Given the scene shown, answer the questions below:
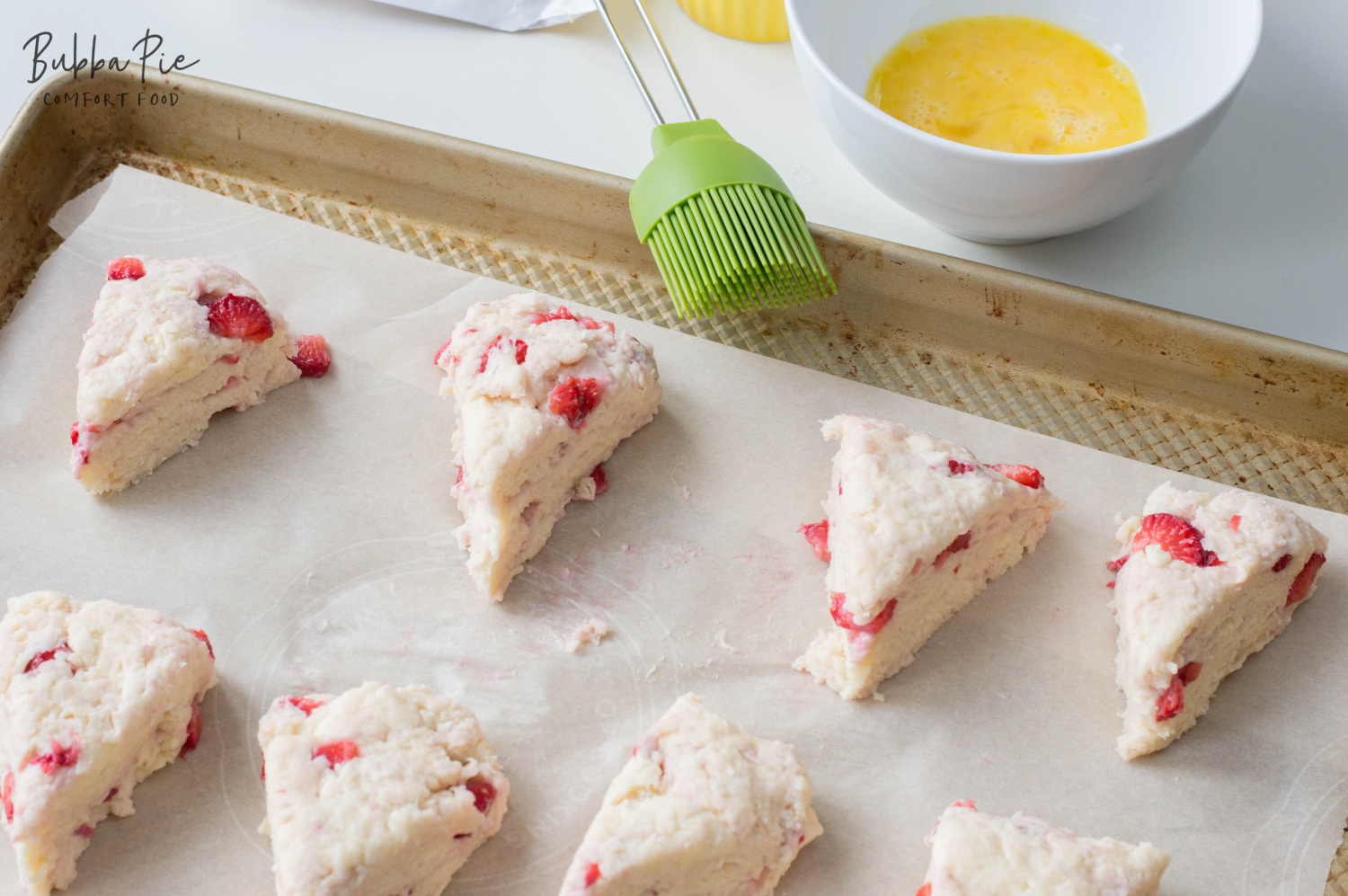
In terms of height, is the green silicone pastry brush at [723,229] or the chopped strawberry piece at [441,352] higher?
the green silicone pastry brush at [723,229]

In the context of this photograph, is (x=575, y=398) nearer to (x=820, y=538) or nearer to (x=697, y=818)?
(x=820, y=538)

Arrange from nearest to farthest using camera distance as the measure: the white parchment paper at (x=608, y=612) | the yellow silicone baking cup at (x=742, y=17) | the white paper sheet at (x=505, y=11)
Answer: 1. the white parchment paper at (x=608, y=612)
2. the yellow silicone baking cup at (x=742, y=17)
3. the white paper sheet at (x=505, y=11)

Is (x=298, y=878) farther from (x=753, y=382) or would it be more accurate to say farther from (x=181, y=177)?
(x=181, y=177)

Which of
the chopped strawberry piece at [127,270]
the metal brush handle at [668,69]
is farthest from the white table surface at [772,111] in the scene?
the chopped strawberry piece at [127,270]

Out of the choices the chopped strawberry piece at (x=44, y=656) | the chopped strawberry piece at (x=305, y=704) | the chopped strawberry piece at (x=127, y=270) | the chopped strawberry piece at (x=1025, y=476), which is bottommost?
the chopped strawberry piece at (x=305, y=704)

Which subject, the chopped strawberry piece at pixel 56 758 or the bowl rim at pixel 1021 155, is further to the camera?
the bowl rim at pixel 1021 155

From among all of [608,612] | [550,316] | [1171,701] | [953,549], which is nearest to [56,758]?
[608,612]

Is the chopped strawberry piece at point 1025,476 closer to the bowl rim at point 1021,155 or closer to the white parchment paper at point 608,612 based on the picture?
the white parchment paper at point 608,612

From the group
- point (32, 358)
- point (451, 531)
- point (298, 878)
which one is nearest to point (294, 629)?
point (451, 531)
